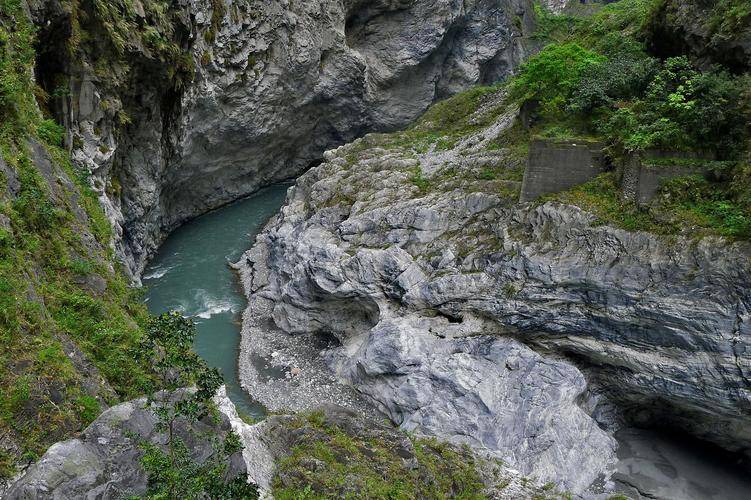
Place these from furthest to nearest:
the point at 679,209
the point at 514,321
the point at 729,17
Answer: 1. the point at 514,321
2. the point at 729,17
3. the point at 679,209

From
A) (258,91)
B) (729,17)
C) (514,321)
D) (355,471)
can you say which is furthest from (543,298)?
A: (258,91)

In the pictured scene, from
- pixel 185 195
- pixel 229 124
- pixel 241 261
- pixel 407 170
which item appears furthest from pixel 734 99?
pixel 185 195

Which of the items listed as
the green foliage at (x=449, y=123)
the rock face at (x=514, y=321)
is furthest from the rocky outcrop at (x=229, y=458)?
the green foliage at (x=449, y=123)

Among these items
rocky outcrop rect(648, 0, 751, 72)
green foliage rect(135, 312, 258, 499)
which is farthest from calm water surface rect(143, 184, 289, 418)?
rocky outcrop rect(648, 0, 751, 72)

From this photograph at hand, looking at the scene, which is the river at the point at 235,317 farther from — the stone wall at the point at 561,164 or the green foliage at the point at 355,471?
the stone wall at the point at 561,164

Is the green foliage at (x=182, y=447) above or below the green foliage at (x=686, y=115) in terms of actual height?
below

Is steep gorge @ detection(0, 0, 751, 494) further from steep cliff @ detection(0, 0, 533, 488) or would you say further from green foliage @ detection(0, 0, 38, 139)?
green foliage @ detection(0, 0, 38, 139)

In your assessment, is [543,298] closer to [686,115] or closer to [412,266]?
[412,266]

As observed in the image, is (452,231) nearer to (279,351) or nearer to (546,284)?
(546,284)
